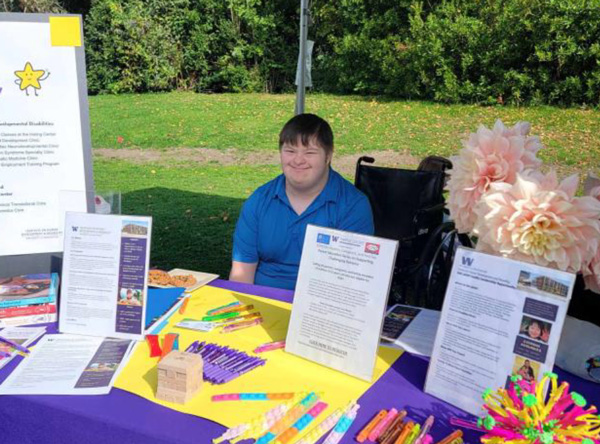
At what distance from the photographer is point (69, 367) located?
4.94 feet

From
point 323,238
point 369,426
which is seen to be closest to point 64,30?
point 323,238

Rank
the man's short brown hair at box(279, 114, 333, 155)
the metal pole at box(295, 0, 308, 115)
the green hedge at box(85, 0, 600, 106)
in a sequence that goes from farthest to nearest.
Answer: the green hedge at box(85, 0, 600, 106) → the metal pole at box(295, 0, 308, 115) → the man's short brown hair at box(279, 114, 333, 155)

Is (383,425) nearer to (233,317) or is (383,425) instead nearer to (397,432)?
(397,432)

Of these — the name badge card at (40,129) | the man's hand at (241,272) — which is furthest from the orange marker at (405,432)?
the man's hand at (241,272)

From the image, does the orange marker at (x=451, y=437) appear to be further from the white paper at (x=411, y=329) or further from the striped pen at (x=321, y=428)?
the white paper at (x=411, y=329)

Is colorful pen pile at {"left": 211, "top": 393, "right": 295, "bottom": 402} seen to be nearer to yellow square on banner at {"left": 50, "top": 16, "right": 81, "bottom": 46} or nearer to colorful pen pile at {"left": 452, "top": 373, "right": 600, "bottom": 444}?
colorful pen pile at {"left": 452, "top": 373, "right": 600, "bottom": 444}

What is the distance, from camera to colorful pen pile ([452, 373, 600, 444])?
1.02 m

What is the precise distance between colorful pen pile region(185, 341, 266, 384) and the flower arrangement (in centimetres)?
67

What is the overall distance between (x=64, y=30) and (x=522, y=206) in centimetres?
165

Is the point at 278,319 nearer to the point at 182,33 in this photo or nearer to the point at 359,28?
the point at 359,28

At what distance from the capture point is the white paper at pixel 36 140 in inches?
75.5

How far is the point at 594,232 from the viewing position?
1.19m

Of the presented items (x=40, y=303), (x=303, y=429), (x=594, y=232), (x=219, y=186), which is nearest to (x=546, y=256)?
(x=594, y=232)

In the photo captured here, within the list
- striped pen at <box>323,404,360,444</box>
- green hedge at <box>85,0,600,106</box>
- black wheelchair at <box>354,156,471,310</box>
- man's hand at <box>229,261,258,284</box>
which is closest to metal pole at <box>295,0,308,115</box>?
black wheelchair at <box>354,156,471,310</box>
